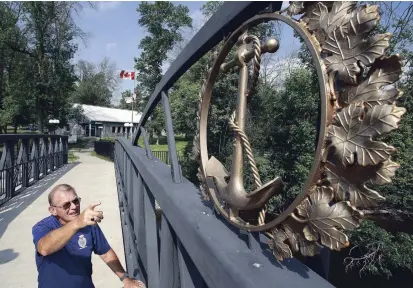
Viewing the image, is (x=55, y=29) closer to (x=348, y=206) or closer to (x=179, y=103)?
(x=179, y=103)

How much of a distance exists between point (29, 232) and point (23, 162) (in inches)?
160

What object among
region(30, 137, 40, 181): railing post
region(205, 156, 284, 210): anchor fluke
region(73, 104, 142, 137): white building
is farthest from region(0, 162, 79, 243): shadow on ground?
region(73, 104, 142, 137): white building

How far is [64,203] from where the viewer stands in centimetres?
246

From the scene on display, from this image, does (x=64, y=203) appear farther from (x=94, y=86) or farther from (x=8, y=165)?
(x=94, y=86)

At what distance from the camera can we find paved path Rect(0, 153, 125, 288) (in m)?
4.49

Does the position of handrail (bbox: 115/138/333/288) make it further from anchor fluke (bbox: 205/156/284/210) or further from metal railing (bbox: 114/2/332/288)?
anchor fluke (bbox: 205/156/284/210)

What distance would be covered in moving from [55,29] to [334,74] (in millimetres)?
36708

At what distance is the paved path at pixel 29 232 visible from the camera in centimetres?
449

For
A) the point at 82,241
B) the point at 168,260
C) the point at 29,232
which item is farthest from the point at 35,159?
the point at 168,260

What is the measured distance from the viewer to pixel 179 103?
2127cm

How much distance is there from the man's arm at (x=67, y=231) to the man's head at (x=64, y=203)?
12.9 inches

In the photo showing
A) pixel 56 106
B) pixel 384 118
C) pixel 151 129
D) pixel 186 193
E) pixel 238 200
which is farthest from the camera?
pixel 151 129


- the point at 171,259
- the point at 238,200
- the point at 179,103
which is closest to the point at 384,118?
the point at 238,200

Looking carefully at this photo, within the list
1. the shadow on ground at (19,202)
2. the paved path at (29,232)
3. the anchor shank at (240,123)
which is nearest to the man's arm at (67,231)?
the anchor shank at (240,123)
